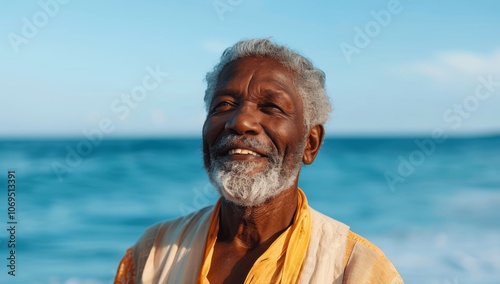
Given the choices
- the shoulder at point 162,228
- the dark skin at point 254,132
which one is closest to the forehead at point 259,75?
the dark skin at point 254,132

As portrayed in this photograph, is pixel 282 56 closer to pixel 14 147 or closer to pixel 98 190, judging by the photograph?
pixel 98 190

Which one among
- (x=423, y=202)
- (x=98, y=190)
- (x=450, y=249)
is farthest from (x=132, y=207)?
(x=450, y=249)

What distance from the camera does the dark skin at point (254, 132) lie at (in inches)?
108

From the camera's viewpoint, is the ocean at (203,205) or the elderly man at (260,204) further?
the ocean at (203,205)

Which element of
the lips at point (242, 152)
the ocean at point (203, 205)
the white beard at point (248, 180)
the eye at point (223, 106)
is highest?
the ocean at point (203, 205)

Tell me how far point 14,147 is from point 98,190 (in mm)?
16206

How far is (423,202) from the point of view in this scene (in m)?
16.1

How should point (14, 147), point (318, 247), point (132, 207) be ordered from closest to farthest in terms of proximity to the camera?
point (318, 247), point (132, 207), point (14, 147)

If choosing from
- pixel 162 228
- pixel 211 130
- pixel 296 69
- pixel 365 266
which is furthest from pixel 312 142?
pixel 162 228

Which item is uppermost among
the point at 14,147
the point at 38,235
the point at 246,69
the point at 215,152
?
the point at 14,147

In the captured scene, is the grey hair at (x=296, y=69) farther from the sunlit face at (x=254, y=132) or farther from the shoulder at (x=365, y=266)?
the shoulder at (x=365, y=266)

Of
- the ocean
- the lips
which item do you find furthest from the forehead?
the ocean

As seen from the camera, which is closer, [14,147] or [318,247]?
[318,247]

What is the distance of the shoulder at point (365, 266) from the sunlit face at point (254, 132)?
0.34 meters
